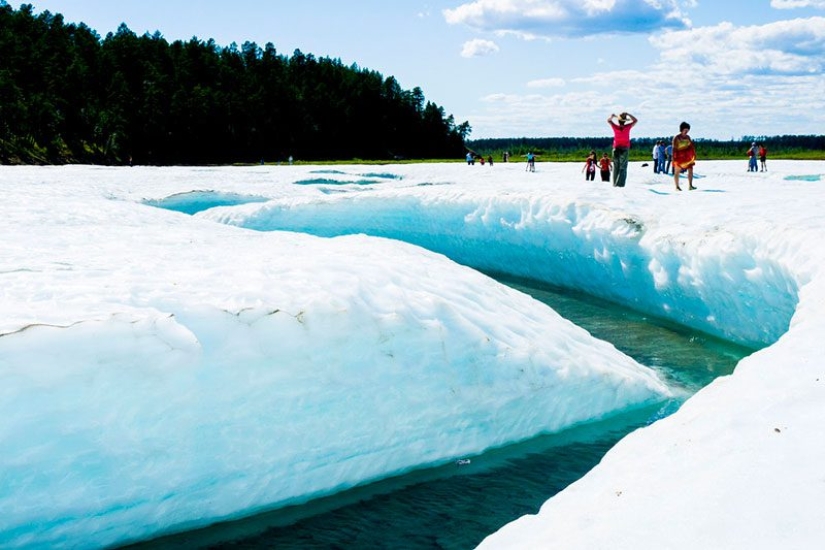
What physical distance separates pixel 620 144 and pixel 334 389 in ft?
32.4

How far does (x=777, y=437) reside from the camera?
284cm

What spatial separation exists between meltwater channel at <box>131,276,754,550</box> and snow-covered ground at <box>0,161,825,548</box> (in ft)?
0.36

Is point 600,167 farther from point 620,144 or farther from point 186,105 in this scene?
point 186,105

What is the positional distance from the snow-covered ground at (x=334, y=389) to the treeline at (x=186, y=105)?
52586 mm

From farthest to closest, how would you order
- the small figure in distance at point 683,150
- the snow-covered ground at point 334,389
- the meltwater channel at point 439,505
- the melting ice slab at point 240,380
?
1. the small figure in distance at point 683,150
2. the meltwater channel at point 439,505
3. the melting ice slab at point 240,380
4. the snow-covered ground at point 334,389

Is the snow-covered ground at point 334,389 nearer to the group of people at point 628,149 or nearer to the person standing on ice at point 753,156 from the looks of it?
the group of people at point 628,149

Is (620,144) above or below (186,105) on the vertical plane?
below

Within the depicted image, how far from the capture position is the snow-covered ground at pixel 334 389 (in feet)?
9.11

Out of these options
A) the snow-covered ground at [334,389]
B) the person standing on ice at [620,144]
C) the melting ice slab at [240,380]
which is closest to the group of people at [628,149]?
the person standing on ice at [620,144]

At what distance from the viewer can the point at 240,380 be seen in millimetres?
4113

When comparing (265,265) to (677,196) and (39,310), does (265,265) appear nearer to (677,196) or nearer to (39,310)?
(39,310)

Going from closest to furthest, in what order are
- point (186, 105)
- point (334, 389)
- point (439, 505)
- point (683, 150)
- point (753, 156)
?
point (334, 389)
point (439, 505)
point (683, 150)
point (753, 156)
point (186, 105)

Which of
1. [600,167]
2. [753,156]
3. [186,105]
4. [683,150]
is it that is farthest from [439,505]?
[186,105]

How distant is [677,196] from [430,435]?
8009 mm
